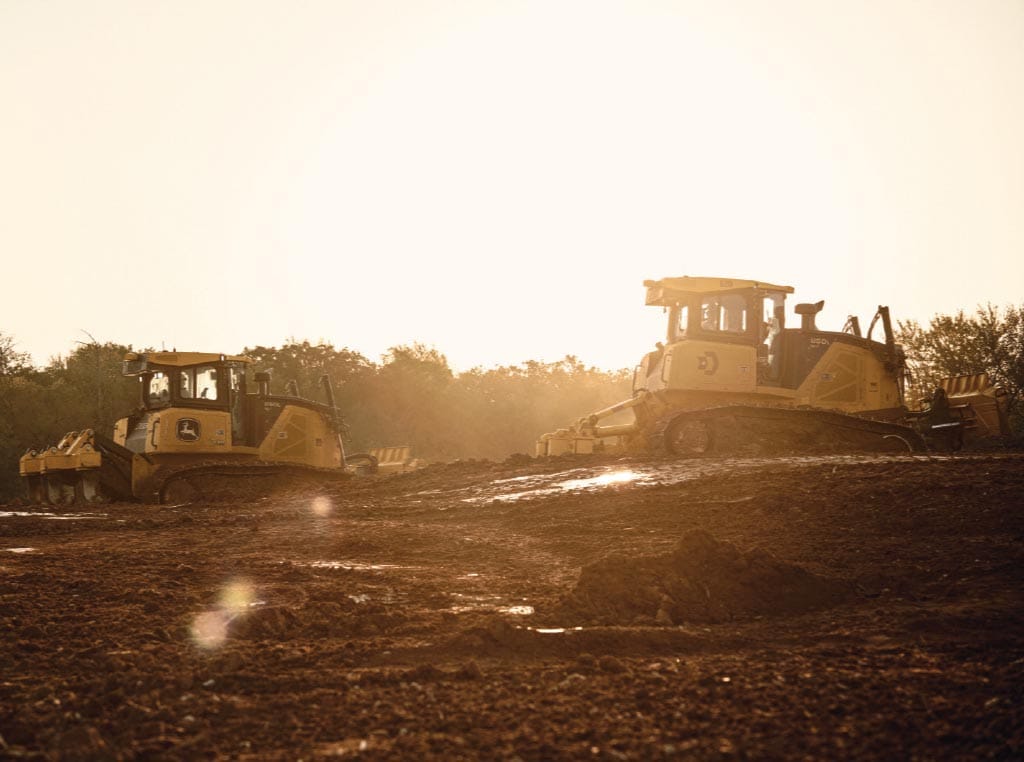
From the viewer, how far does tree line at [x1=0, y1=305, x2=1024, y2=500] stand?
37600 millimetres

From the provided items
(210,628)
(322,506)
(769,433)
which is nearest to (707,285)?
(769,433)

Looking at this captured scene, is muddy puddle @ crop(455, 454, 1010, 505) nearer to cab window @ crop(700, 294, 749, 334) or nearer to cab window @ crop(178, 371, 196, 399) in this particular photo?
cab window @ crop(700, 294, 749, 334)

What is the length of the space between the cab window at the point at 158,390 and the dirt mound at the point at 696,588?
16.0m

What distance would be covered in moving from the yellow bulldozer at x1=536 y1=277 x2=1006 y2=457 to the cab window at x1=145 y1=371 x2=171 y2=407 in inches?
399

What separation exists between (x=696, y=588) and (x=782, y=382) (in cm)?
1333

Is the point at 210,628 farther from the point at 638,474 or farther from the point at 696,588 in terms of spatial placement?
the point at 638,474

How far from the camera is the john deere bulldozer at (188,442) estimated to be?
64.3 ft

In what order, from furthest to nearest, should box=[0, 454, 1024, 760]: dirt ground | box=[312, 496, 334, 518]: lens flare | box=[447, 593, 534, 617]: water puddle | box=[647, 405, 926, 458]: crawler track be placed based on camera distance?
1. box=[647, 405, 926, 458]: crawler track
2. box=[312, 496, 334, 518]: lens flare
3. box=[447, 593, 534, 617]: water puddle
4. box=[0, 454, 1024, 760]: dirt ground

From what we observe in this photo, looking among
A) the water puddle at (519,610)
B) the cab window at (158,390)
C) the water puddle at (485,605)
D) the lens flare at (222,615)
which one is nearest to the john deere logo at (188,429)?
the cab window at (158,390)

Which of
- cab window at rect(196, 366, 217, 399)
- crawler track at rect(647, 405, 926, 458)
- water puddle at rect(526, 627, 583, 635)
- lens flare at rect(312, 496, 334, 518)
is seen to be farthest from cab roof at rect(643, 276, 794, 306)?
water puddle at rect(526, 627, 583, 635)

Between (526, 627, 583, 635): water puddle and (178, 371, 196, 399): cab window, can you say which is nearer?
(526, 627, 583, 635): water puddle

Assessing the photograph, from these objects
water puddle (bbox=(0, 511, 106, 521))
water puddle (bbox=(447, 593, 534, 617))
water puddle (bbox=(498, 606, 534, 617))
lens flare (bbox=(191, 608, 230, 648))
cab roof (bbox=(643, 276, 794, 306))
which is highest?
cab roof (bbox=(643, 276, 794, 306))

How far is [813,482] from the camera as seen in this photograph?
12.2 metres

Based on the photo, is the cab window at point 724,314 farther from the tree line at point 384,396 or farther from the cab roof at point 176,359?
the tree line at point 384,396
